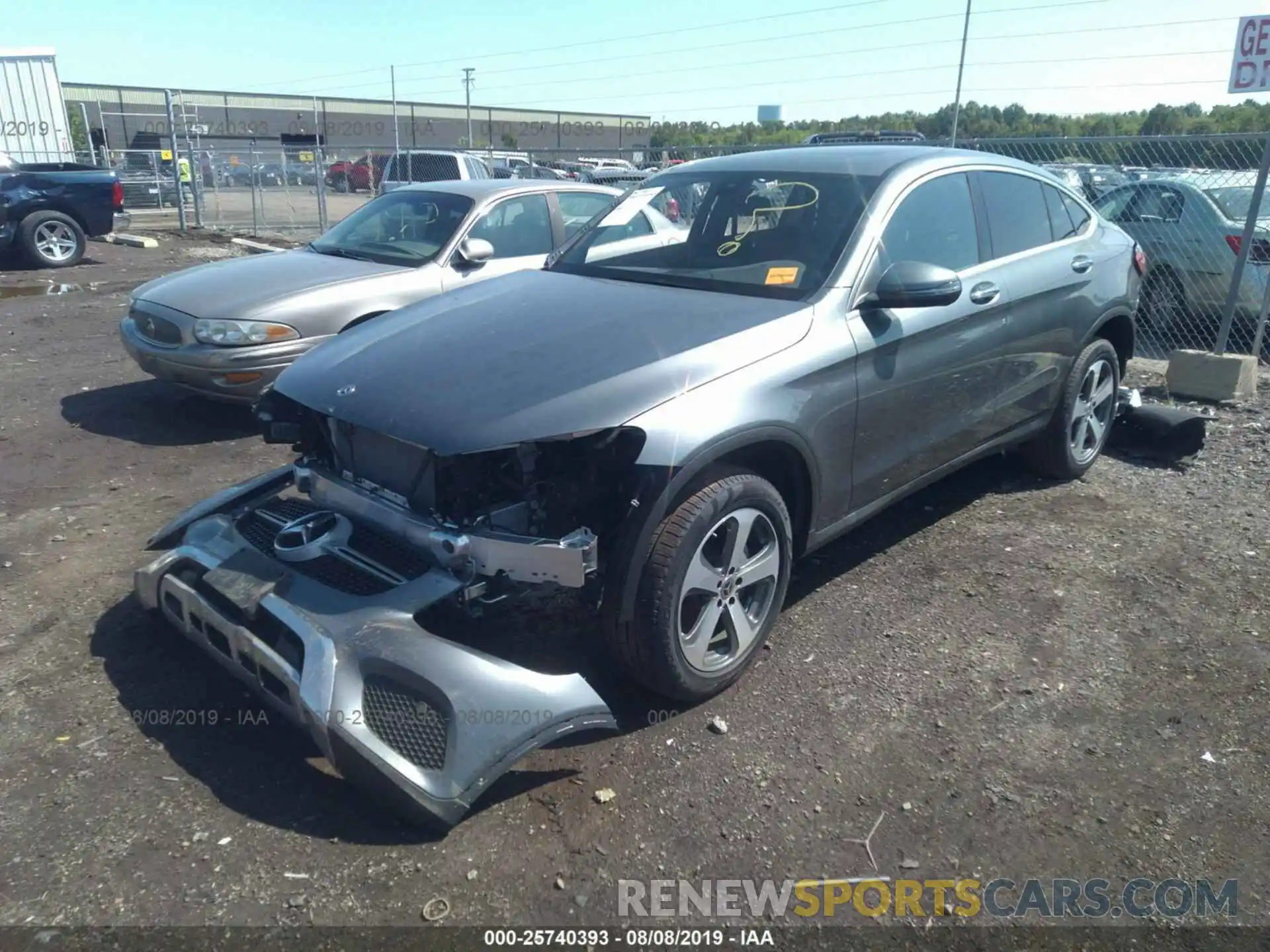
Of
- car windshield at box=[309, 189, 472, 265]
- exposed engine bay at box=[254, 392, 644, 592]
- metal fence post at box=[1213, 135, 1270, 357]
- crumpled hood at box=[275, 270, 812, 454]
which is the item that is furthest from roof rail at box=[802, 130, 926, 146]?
exposed engine bay at box=[254, 392, 644, 592]

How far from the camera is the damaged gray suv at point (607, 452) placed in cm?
284

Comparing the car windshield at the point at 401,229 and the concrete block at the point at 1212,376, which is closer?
the car windshield at the point at 401,229

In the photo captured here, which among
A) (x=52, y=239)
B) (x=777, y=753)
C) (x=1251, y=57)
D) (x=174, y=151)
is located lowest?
(x=777, y=753)

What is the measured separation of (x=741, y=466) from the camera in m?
3.43

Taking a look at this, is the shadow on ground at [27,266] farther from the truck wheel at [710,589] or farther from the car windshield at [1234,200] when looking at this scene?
the car windshield at [1234,200]

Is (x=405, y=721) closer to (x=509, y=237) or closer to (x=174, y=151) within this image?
(x=509, y=237)

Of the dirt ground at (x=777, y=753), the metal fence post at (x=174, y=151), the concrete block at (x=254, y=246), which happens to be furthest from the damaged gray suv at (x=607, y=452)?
the metal fence post at (x=174, y=151)

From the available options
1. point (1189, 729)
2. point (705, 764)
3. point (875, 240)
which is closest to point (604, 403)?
point (705, 764)

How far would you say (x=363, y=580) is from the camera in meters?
3.19

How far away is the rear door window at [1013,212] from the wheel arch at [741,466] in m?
1.81

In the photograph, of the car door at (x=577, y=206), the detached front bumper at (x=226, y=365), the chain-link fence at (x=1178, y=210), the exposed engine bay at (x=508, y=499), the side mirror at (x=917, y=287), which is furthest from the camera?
the chain-link fence at (x=1178, y=210)

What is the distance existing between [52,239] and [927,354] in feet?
46.7

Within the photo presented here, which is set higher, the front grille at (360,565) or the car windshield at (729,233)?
the car windshield at (729,233)

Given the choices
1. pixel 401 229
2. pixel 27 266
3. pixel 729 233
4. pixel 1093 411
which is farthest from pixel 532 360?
pixel 27 266
